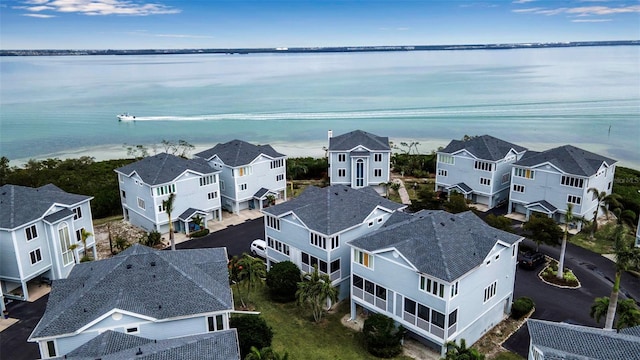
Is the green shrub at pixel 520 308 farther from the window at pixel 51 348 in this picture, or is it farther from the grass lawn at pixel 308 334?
the window at pixel 51 348

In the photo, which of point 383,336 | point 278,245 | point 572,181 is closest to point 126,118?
point 278,245

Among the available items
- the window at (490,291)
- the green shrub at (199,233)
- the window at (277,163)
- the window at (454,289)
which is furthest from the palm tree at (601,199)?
the green shrub at (199,233)

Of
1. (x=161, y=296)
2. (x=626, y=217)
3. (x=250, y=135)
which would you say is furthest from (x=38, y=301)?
(x=250, y=135)

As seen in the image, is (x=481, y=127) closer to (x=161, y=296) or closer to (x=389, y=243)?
(x=389, y=243)

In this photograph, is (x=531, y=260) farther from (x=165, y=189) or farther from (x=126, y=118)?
(x=126, y=118)

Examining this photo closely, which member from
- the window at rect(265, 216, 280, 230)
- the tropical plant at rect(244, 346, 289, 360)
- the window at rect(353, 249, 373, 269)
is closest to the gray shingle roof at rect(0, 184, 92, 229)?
Answer: the window at rect(265, 216, 280, 230)
